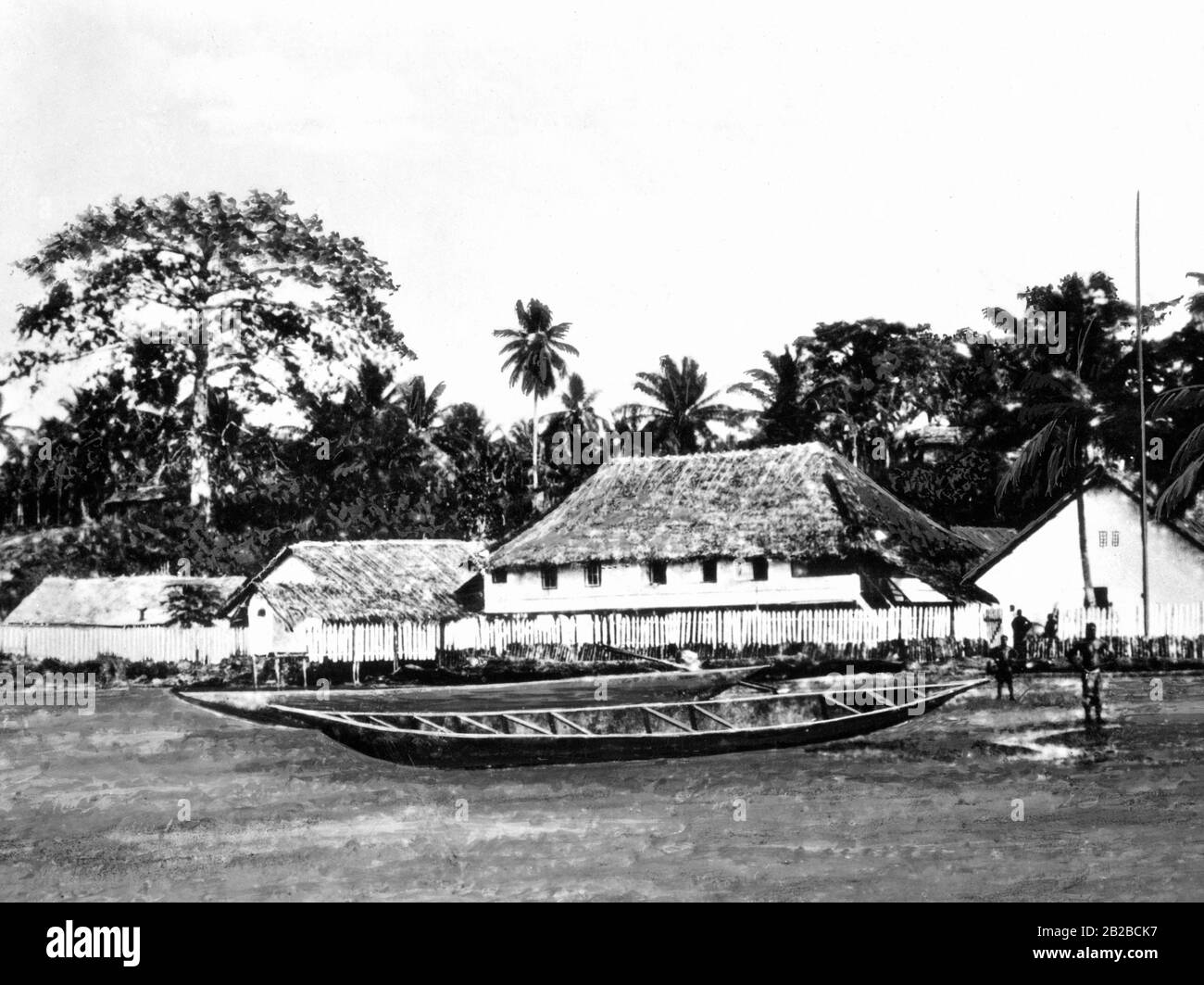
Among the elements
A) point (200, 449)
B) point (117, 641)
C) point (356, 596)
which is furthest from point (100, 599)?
point (356, 596)

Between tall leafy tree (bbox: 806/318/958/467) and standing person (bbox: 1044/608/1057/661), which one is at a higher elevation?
tall leafy tree (bbox: 806/318/958/467)

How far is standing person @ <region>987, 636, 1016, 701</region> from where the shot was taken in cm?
887

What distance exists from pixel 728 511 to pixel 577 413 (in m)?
4.66

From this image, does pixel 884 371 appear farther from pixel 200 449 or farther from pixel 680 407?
pixel 200 449

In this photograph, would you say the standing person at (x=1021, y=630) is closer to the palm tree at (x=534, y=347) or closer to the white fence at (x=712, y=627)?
the white fence at (x=712, y=627)

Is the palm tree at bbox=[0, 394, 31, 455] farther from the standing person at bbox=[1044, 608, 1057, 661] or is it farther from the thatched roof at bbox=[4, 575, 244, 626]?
the standing person at bbox=[1044, 608, 1057, 661]

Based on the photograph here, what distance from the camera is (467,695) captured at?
9.29m

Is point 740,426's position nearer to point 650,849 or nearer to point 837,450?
point 837,450

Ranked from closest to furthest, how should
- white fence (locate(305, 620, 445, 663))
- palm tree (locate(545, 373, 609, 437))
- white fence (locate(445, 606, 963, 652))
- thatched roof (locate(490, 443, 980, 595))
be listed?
1. palm tree (locate(545, 373, 609, 437))
2. white fence (locate(305, 620, 445, 663))
3. white fence (locate(445, 606, 963, 652))
4. thatched roof (locate(490, 443, 980, 595))

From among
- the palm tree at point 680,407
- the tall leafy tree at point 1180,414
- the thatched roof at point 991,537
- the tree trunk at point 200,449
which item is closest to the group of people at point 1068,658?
the thatched roof at point 991,537

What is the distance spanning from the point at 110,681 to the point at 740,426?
475cm

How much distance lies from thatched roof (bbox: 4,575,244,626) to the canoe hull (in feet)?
3.65

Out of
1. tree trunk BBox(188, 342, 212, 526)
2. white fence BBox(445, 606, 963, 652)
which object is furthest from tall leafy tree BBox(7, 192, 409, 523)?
white fence BBox(445, 606, 963, 652)
